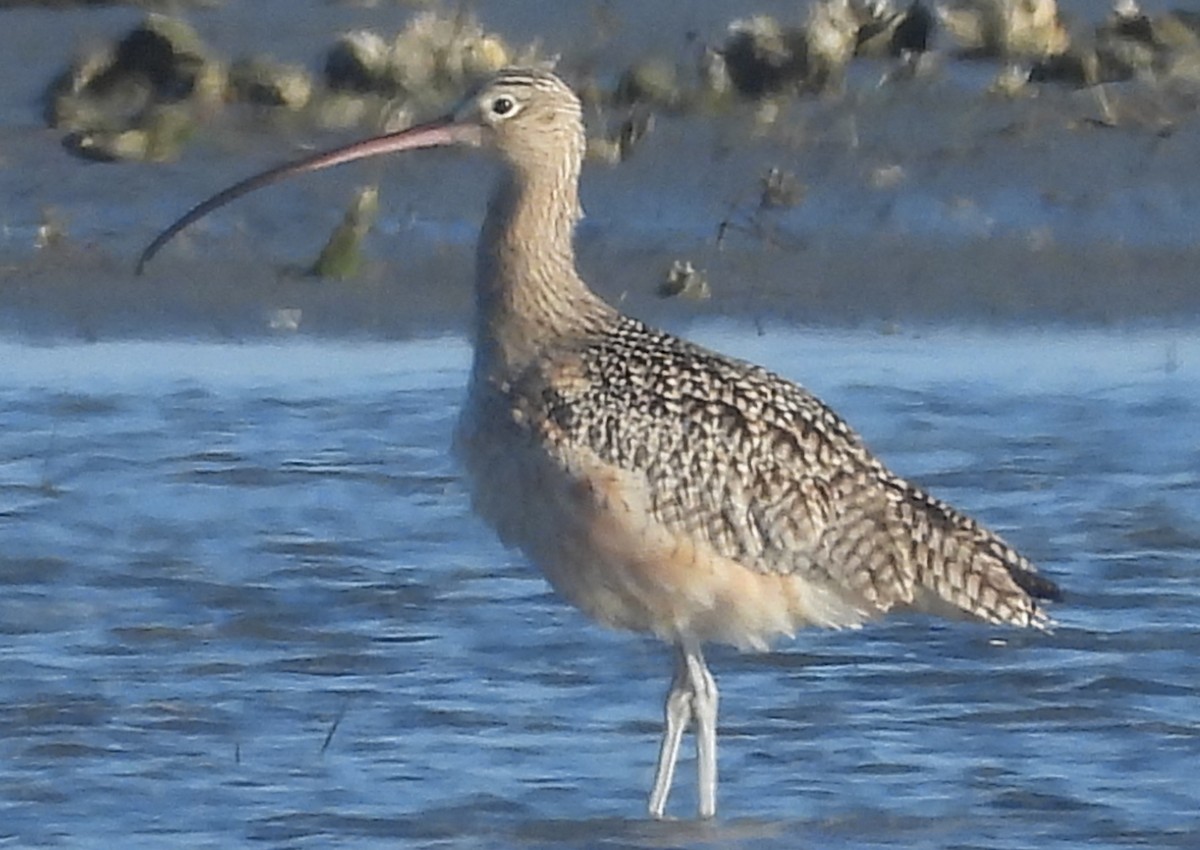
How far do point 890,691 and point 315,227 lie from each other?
340 cm

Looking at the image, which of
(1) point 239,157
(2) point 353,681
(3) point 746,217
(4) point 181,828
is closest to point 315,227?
(1) point 239,157

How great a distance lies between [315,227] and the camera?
1004cm

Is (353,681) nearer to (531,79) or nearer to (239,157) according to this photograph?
(531,79)

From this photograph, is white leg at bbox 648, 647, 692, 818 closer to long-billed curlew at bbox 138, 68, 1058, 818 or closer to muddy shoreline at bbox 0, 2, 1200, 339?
long-billed curlew at bbox 138, 68, 1058, 818

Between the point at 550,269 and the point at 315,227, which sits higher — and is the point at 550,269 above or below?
above

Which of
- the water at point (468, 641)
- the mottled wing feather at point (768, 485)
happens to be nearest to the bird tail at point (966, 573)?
the mottled wing feather at point (768, 485)

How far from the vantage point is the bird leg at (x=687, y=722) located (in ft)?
21.2

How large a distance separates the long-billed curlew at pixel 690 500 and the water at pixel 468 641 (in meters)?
0.36

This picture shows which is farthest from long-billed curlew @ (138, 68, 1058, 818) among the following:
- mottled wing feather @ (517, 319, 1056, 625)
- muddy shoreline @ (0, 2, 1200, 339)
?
muddy shoreline @ (0, 2, 1200, 339)

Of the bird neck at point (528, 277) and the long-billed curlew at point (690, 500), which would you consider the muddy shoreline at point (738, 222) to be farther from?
the long-billed curlew at point (690, 500)

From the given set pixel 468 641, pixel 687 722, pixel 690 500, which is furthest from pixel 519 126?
pixel 468 641

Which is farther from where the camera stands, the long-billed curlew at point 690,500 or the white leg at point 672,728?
the white leg at point 672,728

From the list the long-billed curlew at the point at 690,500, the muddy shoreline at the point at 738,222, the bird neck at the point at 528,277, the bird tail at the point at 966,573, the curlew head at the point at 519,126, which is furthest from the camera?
the muddy shoreline at the point at 738,222

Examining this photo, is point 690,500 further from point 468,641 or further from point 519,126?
point 468,641
